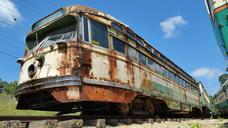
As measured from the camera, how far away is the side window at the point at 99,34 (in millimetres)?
6590

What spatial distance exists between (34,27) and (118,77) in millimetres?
3277

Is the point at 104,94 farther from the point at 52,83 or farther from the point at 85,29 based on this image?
the point at 85,29

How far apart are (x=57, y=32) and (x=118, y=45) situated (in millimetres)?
1888

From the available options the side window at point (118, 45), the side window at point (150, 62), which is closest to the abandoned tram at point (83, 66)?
the side window at point (118, 45)

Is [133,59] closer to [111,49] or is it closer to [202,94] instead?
[111,49]

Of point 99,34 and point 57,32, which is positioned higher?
point 57,32

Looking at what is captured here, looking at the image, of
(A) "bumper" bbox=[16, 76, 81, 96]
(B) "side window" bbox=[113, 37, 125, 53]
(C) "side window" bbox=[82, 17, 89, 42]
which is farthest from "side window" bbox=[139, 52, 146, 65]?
(A) "bumper" bbox=[16, 76, 81, 96]

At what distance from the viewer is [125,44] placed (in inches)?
311

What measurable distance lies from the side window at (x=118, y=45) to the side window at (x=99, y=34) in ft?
1.45

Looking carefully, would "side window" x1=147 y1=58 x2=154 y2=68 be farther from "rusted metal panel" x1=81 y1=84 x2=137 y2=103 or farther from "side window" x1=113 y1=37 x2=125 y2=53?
"rusted metal panel" x1=81 y1=84 x2=137 y2=103

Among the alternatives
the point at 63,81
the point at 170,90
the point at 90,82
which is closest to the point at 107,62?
the point at 90,82

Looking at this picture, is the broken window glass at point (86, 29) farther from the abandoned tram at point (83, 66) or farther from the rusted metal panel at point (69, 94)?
the rusted metal panel at point (69, 94)

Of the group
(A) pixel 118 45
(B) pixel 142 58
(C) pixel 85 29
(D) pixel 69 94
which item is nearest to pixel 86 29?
(C) pixel 85 29

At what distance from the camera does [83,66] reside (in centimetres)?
590
